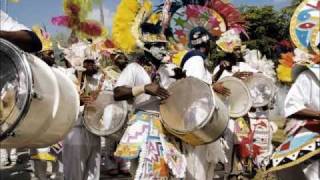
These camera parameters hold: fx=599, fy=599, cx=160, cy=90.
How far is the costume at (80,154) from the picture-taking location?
6.32 m

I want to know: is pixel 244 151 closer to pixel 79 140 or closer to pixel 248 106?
pixel 248 106

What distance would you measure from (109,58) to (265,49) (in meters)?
18.0

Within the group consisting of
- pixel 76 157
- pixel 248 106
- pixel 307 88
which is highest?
pixel 307 88

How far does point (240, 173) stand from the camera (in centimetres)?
745

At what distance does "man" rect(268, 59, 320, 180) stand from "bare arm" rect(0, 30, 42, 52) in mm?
1675

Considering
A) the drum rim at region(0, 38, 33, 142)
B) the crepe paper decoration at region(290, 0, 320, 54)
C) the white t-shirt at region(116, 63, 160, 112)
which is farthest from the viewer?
the white t-shirt at region(116, 63, 160, 112)

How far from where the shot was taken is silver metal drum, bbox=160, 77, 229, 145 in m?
4.65

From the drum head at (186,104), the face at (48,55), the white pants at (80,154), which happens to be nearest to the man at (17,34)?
the drum head at (186,104)

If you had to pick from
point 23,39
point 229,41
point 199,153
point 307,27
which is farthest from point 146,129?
point 229,41

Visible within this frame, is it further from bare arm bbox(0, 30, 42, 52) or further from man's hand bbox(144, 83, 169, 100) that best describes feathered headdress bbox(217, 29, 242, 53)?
bare arm bbox(0, 30, 42, 52)

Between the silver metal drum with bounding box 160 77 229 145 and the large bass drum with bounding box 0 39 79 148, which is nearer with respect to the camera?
the large bass drum with bounding box 0 39 79 148

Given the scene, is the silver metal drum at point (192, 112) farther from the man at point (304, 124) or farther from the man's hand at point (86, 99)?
the man's hand at point (86, 99)

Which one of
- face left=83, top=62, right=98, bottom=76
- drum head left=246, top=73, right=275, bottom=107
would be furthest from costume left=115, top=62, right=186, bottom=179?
drum head left=246, top=73, right=275, bottom=107

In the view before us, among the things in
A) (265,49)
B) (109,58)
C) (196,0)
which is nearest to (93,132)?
(196,0)
